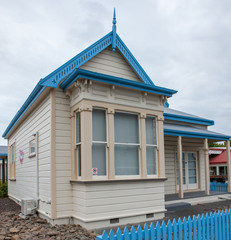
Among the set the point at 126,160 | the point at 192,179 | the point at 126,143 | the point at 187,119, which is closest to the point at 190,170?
the point at 192,179

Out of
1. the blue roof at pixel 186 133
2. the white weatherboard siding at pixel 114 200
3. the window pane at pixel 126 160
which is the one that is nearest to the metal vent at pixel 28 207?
the white weatherboard siding at pixel 114 200

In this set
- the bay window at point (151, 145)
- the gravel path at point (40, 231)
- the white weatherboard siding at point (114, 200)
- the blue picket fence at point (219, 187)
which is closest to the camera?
the gravel path at point (40, 231)

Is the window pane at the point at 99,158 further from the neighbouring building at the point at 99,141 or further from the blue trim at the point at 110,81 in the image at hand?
the blue trim at the point at 110,81

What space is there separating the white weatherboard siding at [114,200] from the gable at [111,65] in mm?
3544

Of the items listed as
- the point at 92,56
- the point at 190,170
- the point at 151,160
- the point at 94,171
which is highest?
the point at 92,56

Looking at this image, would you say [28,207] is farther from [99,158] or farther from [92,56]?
[92,56]

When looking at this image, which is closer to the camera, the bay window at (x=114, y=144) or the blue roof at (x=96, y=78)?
the bay window at (x=114, y=144)

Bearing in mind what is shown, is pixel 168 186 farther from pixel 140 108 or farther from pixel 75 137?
pixel 75 137

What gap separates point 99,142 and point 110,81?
1.76 m

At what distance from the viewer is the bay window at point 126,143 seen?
8180 millimetres

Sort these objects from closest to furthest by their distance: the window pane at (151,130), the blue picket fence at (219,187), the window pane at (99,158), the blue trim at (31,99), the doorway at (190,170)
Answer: the window pane at (99,158) < the blue trim at (31,99) < the window pane at (151,130) < the doorway at (190,170) < the blue picket fence at (219,187)

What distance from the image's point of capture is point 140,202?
820 cm

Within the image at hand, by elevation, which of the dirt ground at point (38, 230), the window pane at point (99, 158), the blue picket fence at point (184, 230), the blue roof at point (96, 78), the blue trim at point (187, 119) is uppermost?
the blue roof at point (96, 78)

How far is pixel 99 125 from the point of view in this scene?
7.89m
